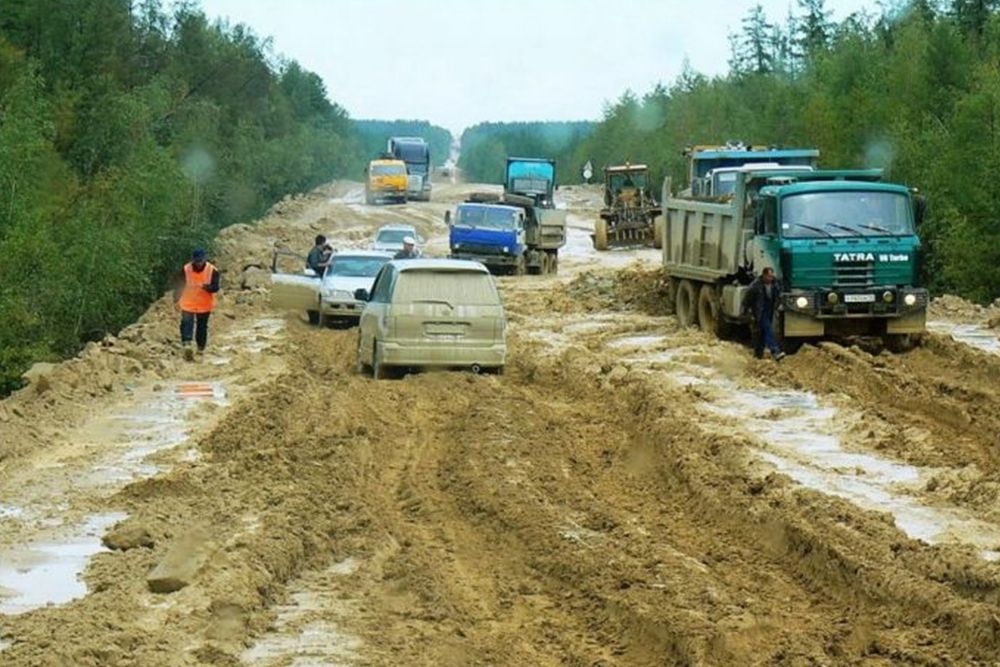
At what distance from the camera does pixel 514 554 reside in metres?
11.9

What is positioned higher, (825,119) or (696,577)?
(825,119)

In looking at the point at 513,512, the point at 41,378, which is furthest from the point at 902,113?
the point at 513,512

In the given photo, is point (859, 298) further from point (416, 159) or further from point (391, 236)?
point (416, 159)

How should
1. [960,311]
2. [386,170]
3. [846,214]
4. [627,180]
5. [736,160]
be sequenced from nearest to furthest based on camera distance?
[846,214] → [960,311] → [736,160] → [627,180] → [386,170]

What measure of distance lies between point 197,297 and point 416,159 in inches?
2870

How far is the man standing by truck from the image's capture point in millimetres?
25422

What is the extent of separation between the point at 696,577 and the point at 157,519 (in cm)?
444

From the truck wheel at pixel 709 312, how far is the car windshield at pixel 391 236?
65.0 ft

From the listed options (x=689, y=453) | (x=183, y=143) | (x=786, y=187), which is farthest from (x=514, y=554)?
(x=183, y=143)

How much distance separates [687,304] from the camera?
103 feet

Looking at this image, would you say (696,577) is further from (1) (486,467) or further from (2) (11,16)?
(2) (11,16)

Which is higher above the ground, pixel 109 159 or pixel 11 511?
pixel 109 159

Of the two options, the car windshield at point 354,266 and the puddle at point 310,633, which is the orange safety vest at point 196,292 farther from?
the puddle at point 310,633

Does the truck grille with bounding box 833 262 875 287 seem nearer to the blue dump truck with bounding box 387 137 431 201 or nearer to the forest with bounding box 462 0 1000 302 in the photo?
the forest with bounding box 462 0 1000 302
